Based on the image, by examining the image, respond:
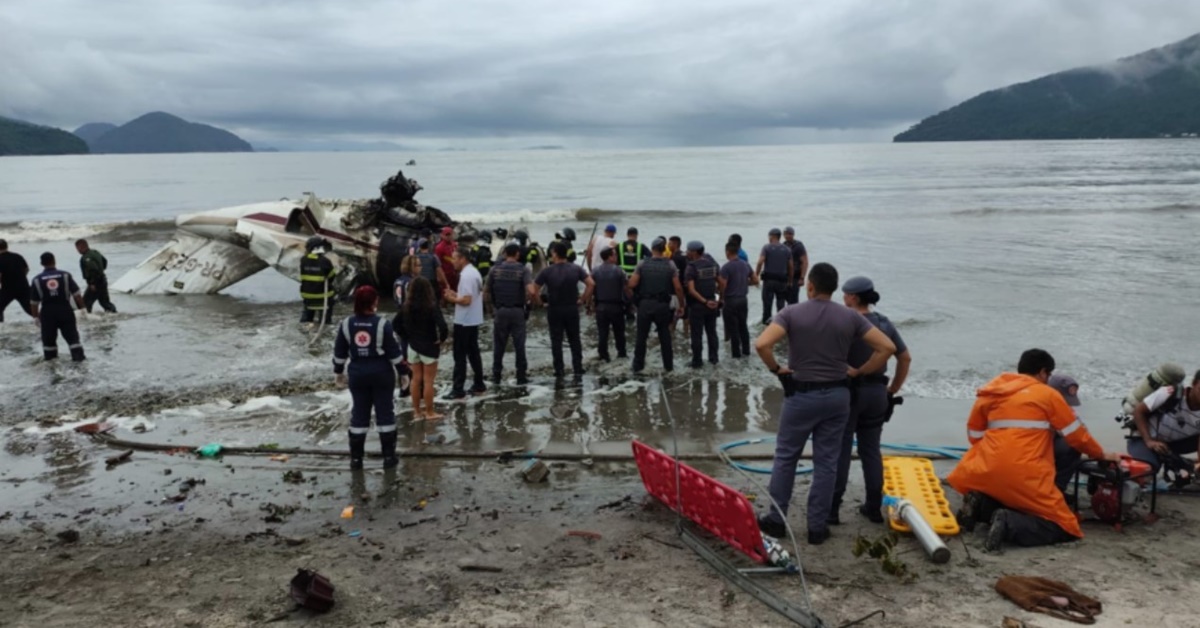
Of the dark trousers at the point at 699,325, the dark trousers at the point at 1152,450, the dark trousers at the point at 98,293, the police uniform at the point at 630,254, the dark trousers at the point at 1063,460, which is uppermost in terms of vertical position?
the police uniform at the point at 630,254

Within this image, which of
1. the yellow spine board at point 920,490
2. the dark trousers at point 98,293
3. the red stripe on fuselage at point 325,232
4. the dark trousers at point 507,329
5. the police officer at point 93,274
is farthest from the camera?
the red stripe on fuselage at point 325,232

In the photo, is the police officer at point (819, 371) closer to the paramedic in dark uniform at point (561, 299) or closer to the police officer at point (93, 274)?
the paramedic in dark uniform at point (561, 299)

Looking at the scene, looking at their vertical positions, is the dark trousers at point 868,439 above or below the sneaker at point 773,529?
above

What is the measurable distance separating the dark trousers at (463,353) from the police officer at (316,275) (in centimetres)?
476

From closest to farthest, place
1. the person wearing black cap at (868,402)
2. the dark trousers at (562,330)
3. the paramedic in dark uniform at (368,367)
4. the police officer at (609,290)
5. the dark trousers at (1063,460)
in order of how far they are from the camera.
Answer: the person wearing black cap at (868,402) → the dark trousers at (1063,460) → the paramedic in dark uniform at (368,367) → the dark trousers at (562,330) → the police officer at (609,290)

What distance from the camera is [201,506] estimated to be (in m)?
6.59

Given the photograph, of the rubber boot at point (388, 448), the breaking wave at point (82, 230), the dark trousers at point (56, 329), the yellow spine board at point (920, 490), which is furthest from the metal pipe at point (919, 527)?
the breaking wave at point (82, 230)

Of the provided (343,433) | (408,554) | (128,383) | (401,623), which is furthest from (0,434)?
(401,623)

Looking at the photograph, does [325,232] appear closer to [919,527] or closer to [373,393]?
[373,393]

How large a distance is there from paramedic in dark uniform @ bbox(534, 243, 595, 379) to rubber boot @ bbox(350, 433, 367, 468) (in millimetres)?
3399

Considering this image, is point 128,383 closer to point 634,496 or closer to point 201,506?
point 201,506

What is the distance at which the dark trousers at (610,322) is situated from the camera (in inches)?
434

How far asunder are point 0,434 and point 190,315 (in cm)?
791

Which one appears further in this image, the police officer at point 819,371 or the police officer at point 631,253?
the police officer at point 631,253
